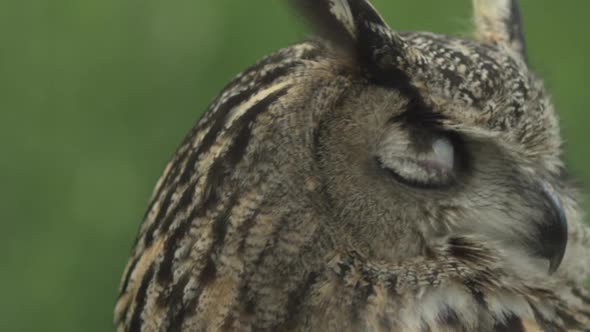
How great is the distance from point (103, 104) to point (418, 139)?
8.47 feet

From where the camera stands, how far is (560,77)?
4516 mm

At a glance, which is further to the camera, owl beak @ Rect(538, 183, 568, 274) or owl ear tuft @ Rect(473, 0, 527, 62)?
owl ear tuft @ Rect(473, 0, 527, 62)

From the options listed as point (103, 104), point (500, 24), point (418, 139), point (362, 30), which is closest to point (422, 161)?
point (418, 139)

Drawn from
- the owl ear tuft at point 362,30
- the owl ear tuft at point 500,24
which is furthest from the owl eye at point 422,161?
the owl ear tuft at point 500,24

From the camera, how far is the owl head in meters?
1.93

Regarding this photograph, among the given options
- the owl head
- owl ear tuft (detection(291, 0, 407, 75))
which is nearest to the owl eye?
the owl head

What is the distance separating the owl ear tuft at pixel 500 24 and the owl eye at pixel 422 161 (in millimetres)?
540

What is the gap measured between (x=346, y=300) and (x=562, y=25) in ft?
10.4

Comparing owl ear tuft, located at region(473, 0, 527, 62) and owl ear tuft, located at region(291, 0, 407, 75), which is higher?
owl ear tuft, located at region(473, 0, 527, 62)

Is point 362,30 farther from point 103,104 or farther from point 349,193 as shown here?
point 103,104

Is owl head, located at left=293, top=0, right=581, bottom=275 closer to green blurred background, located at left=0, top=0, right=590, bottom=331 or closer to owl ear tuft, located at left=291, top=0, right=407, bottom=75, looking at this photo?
owl ear tuft, located at left=291, top=0, right=407, bottom=75

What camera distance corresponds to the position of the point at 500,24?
2.55 m

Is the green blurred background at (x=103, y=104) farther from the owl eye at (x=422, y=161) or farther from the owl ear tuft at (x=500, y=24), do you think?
the owl eye at (x=422, y=161)

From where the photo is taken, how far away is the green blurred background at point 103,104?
3.86m
